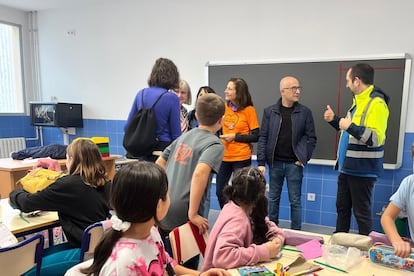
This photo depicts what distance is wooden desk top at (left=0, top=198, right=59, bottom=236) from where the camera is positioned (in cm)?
186

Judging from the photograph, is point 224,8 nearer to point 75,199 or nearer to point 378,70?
point 378,70

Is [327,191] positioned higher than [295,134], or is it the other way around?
[295,134]

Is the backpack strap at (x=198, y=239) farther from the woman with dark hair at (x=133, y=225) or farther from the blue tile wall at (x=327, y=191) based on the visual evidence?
the blue tile wall at (x=327, y=191)

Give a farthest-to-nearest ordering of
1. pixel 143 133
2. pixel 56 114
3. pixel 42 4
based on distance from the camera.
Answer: pixel 42 4
pixel 56 114
pixel 143 133

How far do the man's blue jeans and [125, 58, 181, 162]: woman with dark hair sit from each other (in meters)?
1.16

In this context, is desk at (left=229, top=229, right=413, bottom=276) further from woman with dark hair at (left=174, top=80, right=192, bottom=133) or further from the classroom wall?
the classroom wall

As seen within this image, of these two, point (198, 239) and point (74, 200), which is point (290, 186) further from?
point (74, 200)

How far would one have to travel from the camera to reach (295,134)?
301 centimetres

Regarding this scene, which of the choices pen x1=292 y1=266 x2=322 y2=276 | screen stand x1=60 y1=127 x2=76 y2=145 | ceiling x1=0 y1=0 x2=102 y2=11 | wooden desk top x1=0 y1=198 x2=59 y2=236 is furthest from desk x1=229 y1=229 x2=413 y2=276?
ceiling x1=0 y1=0 x2=102 y2=11

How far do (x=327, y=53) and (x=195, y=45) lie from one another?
163cm

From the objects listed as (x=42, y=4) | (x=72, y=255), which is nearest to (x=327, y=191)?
(x=72, y=255)

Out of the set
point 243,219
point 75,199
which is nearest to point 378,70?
point 243,219

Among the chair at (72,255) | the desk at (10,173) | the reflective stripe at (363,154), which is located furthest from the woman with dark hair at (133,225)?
the desk at (10,173)

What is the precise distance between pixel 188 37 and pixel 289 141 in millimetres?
2097
